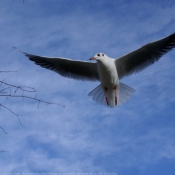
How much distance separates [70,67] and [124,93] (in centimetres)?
127

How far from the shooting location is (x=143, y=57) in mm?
7535

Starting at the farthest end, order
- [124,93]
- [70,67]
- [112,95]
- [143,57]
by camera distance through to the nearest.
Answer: [70,67], [124,93], [112,95], [143,57]

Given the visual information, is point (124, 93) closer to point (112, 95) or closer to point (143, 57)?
point (112, 95)

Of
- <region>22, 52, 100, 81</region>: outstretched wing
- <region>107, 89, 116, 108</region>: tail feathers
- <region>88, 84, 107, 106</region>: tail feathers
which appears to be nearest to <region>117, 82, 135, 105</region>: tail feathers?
<region>107, 89, 116, 108</region>: tail feathers

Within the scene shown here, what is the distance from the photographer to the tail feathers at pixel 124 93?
25.3ft

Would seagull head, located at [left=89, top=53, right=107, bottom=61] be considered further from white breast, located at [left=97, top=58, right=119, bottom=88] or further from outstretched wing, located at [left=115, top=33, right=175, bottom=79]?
outstretched wing, located at [left=115, top=33, right=175, bottom=79]

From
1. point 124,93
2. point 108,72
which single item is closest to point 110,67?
point 108,72

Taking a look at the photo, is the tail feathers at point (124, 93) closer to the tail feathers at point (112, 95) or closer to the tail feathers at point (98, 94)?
the tail feathers at point (112, 95)

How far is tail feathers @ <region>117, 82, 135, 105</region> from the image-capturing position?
772 centimetres

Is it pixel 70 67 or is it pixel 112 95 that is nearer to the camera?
pixel 112 95

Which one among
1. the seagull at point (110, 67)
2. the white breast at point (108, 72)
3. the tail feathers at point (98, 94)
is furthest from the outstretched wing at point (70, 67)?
the white breast at point (108, 72)

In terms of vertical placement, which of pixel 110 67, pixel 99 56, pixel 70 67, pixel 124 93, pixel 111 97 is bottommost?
pixel 111 97

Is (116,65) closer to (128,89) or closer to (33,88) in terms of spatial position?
(128,89)

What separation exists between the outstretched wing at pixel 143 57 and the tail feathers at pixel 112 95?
29 cm
